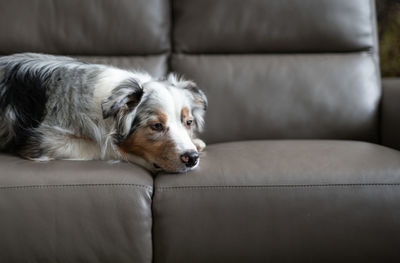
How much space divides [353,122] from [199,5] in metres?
1.10

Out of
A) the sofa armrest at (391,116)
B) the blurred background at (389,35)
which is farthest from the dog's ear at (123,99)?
the blurred background at (389,35)

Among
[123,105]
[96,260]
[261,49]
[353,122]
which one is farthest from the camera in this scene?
[261,49]

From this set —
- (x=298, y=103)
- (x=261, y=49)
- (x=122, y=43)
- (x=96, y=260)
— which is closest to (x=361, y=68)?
(x=298, y=103)

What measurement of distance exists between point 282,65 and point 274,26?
0.23 m

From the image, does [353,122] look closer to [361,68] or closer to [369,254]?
[361,68]

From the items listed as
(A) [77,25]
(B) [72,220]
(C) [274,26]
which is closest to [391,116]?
(C) [274,26]

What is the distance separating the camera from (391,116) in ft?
7.00

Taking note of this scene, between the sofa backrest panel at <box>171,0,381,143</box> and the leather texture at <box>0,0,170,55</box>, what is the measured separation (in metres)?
0.20

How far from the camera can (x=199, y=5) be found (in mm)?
2373

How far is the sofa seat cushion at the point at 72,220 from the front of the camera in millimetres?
1439

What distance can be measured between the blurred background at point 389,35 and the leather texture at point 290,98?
0.53 m

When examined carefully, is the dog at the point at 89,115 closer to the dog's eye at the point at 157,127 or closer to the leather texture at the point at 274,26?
the dog's eye at the point at 157,127

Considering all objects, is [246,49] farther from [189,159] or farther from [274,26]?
[189,159]

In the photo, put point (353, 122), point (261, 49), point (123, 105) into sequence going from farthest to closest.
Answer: point (261, 49)
point (353, 122)
point (123, 105)
